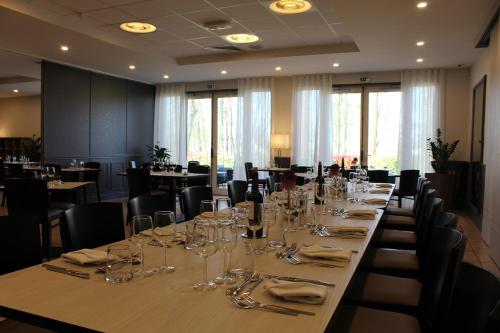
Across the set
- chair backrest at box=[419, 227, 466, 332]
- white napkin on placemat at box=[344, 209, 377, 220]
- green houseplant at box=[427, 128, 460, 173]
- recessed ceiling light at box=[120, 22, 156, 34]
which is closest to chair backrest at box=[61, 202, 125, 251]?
white napkin on placemat at box=[344, 209, 377, 220]

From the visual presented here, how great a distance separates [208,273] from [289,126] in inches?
364

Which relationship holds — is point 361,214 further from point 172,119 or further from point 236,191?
point 172,119

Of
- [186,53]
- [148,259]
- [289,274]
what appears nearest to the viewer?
[289,274]

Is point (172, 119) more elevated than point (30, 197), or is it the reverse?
point (172, 119)

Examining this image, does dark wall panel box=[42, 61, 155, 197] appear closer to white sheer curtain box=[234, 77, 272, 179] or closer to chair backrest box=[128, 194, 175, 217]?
white sheer curtain box=[234, 77, 272, 179]

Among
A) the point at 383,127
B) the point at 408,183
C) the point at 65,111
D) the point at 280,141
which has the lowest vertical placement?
the point at 408,183

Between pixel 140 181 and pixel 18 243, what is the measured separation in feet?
15.2

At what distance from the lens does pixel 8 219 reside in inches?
76.3

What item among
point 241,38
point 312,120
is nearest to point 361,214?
point 241,38

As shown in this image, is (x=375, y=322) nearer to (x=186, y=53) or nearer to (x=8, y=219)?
(x=8, y=219)

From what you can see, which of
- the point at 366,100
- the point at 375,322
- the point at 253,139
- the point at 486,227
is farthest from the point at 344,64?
the point at 375,322

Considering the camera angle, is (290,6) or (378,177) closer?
(290,6)

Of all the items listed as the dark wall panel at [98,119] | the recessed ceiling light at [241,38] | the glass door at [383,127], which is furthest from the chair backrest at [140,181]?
the glass door at [383,127]

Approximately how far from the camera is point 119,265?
1584 mm
